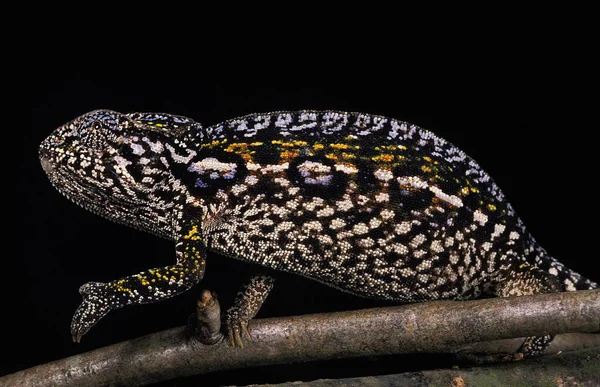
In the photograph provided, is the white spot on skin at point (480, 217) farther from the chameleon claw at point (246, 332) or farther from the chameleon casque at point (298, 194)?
the chameleon claw at point (246, 332)

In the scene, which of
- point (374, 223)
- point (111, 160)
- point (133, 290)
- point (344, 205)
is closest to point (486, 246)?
point (374, 223)

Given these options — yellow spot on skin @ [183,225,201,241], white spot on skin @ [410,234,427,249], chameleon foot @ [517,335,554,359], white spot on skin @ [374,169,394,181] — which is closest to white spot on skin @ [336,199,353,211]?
white spot on skin @ [374,169,394,181]

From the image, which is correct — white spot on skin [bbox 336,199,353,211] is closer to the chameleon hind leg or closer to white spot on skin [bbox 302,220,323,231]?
white spot on skin [bbox 302,220,323,231]

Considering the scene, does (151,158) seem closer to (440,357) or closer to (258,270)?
(258,270)

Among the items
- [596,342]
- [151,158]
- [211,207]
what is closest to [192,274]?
[211,207]

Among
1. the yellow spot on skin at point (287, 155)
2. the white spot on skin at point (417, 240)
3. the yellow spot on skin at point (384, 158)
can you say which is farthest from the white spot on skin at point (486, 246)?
the yellow spot on skin at point (287, 155)
